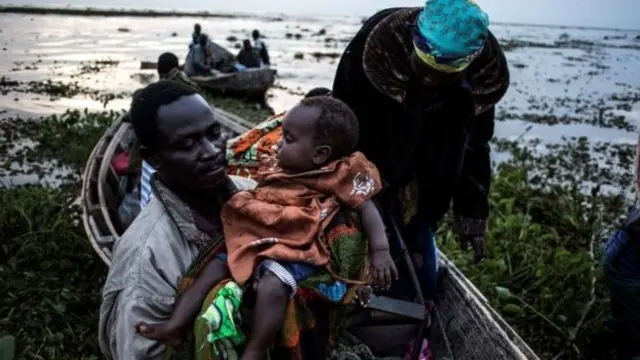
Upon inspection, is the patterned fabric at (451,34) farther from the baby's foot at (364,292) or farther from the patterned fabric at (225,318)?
the patterned fabric at (225,318)

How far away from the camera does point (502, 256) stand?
468 centimetres

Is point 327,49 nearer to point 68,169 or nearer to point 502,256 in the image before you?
point 68,169

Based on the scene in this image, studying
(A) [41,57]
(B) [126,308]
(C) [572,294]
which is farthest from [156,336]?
(A) [41,57]

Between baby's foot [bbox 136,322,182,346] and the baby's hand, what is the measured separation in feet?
2.07

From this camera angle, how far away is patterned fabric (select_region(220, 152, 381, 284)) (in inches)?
65.1

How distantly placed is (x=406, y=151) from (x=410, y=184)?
27cm

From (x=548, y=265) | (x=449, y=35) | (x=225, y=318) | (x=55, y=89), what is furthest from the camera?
(x=55, y=89)

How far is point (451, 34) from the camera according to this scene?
1.94 meters

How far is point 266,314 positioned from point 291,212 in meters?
0.30

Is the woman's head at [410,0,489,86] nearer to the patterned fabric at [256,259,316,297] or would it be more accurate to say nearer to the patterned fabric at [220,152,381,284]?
the patterned fabric at [220,152,381,284]

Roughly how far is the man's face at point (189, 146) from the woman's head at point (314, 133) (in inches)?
8.9

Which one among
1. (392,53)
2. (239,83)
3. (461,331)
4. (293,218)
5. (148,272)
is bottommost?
(239,83)

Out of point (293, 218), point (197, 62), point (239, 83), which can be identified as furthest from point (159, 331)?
point (197, 62)

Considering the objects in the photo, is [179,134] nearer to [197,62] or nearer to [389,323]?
[389,323]
